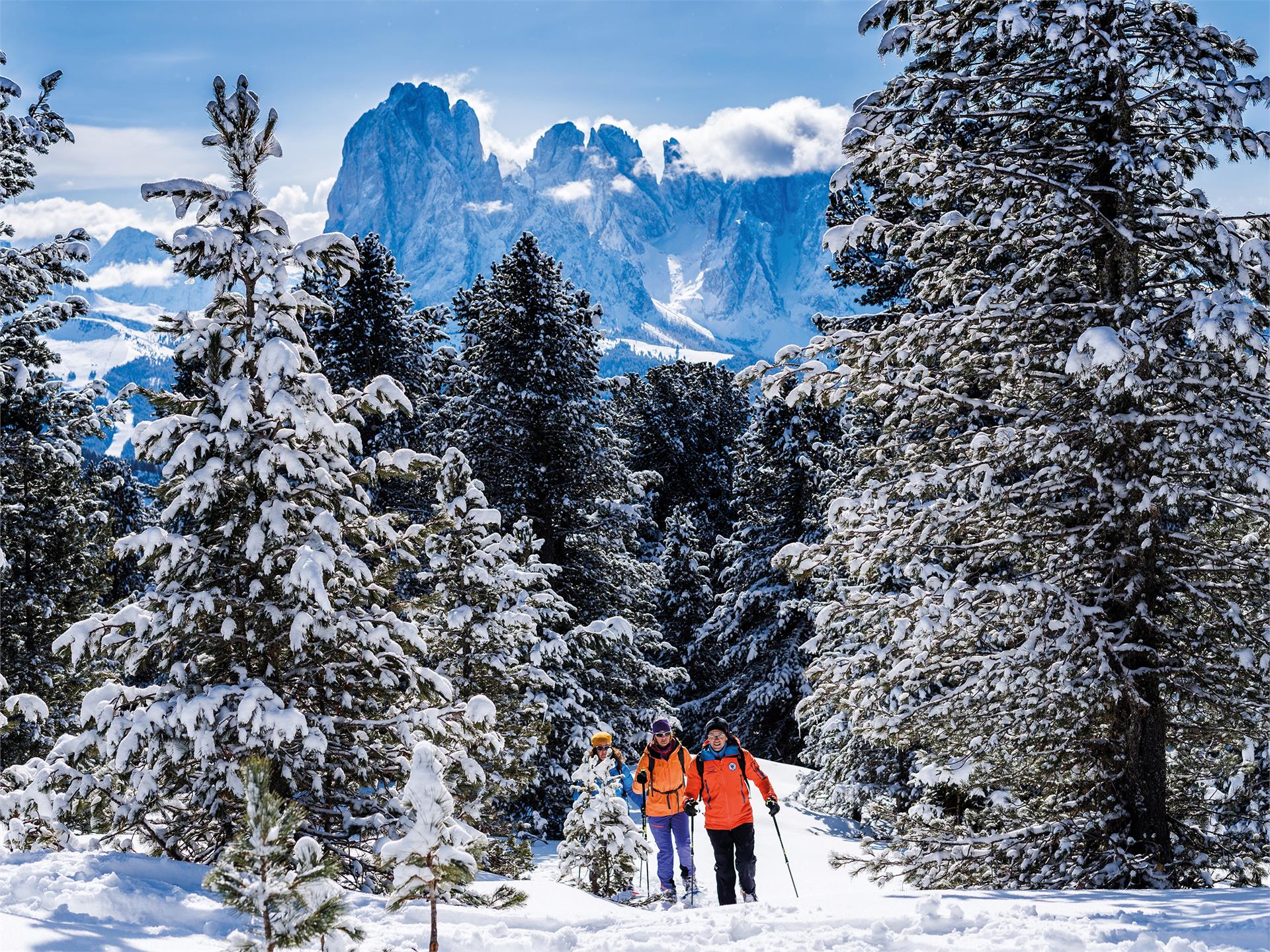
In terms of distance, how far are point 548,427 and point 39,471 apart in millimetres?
9701

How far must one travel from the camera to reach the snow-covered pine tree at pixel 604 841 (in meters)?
10.9

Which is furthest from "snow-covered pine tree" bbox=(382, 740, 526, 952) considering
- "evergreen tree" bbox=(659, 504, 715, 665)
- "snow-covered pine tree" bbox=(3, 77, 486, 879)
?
"evergreen tree" bbox=(659, 504, 715, 665)

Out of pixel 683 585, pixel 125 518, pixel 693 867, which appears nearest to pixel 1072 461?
pixel 693 867

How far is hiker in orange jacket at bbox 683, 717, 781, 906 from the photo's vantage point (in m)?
8.63

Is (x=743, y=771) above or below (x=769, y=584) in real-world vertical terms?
below

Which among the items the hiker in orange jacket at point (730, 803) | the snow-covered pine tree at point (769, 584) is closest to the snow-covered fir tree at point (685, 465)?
the snow-covered pine tree at point (769, 584)

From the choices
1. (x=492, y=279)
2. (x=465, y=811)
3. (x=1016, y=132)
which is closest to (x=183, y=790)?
(x=465, y=811)

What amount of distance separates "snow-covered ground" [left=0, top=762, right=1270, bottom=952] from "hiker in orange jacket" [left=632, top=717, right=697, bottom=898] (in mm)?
2751

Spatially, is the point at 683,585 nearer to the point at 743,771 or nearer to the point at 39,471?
the point at 39,471

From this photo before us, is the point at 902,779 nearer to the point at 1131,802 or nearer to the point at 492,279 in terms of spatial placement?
the point at 1131,802

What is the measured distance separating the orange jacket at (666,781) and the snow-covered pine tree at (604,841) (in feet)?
4.61

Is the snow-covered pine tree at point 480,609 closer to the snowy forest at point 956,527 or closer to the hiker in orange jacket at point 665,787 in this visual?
the hiker in orange jacket at point 665,787

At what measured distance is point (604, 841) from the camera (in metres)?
10.9

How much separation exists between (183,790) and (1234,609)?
8.70m
